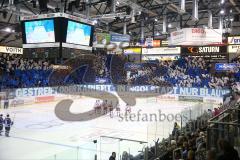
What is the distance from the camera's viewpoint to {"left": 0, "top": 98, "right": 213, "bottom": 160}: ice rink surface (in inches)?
422

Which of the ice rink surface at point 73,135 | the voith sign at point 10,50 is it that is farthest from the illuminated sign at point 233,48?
the voith sign at point 10,50

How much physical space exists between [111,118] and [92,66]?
17.1 meters

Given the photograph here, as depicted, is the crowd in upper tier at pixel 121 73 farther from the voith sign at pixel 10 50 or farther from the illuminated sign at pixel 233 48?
the illuminated sign at pixel 233 48

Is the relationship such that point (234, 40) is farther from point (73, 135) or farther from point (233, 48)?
point (73, 135)

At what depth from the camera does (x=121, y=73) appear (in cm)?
3709

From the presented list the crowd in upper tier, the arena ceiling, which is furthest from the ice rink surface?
the crowd in upper tier

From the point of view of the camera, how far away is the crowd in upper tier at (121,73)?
28.0 m

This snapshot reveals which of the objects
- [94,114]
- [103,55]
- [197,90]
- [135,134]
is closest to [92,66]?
[103,55]

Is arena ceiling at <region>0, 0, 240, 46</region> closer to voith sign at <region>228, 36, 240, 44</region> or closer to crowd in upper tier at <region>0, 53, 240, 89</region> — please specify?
voith sign at <region>228, 36, 240, 44</region>

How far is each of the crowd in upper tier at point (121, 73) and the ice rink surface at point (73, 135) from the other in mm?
5755

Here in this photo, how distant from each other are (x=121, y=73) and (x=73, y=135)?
22.4 meters

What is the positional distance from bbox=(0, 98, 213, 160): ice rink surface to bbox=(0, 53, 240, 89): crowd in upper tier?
5.76 metres

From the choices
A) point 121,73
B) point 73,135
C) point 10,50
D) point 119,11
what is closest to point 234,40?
point 119,11

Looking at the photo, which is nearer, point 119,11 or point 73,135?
point 73,135
